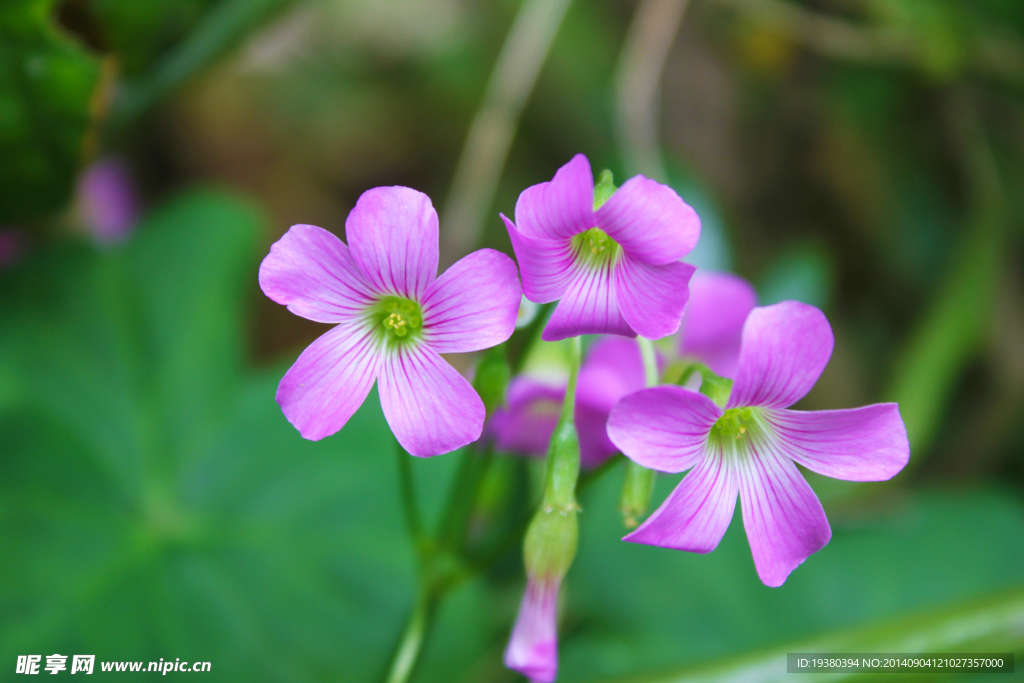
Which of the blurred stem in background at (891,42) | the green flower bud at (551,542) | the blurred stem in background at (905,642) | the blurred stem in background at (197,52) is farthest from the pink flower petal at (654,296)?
the blurred stem in background at (891,42)

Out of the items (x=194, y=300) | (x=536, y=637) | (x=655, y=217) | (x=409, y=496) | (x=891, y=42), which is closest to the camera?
(x=655, y=217)

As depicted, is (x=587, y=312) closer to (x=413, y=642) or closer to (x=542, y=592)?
(x=542, y=592)

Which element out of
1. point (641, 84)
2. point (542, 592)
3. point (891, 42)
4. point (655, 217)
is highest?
point (891, 42)

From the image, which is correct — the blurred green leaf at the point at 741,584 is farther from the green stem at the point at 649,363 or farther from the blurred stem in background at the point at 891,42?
the blurred stem in background at the point at 891,42

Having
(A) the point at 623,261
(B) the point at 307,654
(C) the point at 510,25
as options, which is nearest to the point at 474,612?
(B) the point at 307,654

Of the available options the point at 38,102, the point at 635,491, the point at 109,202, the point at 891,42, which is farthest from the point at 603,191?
the point at 109,202

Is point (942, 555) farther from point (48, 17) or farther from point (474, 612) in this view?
point (48, 17)
